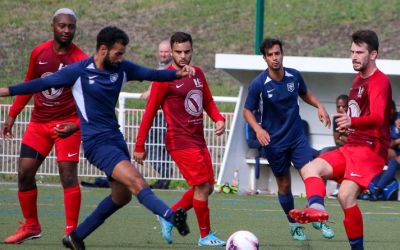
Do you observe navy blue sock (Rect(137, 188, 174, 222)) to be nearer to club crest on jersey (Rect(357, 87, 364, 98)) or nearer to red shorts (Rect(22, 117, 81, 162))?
red shorts (Rect(22, 117, 81, 162))

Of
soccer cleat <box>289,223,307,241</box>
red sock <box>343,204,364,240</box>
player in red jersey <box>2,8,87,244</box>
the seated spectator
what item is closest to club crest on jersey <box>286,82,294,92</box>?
soccer cleat <box>289,223,307,241</box>

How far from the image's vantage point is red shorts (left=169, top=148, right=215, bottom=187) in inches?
429

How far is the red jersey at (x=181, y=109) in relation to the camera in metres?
11.0

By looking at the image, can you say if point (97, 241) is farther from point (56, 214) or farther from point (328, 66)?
point (328, 66)

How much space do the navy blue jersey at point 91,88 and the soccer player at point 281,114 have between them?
7.42 ft

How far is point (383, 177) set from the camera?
17203 mm

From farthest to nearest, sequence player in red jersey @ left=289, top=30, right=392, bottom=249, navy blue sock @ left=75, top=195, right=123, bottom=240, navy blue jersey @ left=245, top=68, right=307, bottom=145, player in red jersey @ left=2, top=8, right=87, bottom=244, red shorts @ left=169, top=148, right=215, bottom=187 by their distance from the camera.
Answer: navy blue jersey @ left=245, top=68, right=307, bottom=145 < red shorts @ left=169, top=148, right=215, bottom=187 < player in red jersey @ left=2, top=8, right=87, bottom=244 < navy blue sock @ left=75, top=195, right=123, bottom=240 < player in red jersey @ left=289, top=30, right=392, bottom=249

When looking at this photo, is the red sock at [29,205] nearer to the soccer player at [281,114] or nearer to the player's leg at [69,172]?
the player's leg at [69,172]

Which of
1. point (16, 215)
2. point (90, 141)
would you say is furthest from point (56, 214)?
point (90, 141)

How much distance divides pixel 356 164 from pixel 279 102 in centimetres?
218

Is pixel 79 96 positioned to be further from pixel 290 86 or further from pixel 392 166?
pixel 392 166

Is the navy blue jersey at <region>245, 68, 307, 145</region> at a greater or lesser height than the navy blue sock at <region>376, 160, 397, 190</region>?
greater

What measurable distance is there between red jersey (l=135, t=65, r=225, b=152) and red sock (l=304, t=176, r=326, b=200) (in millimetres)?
1879

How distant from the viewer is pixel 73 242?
373 inches
